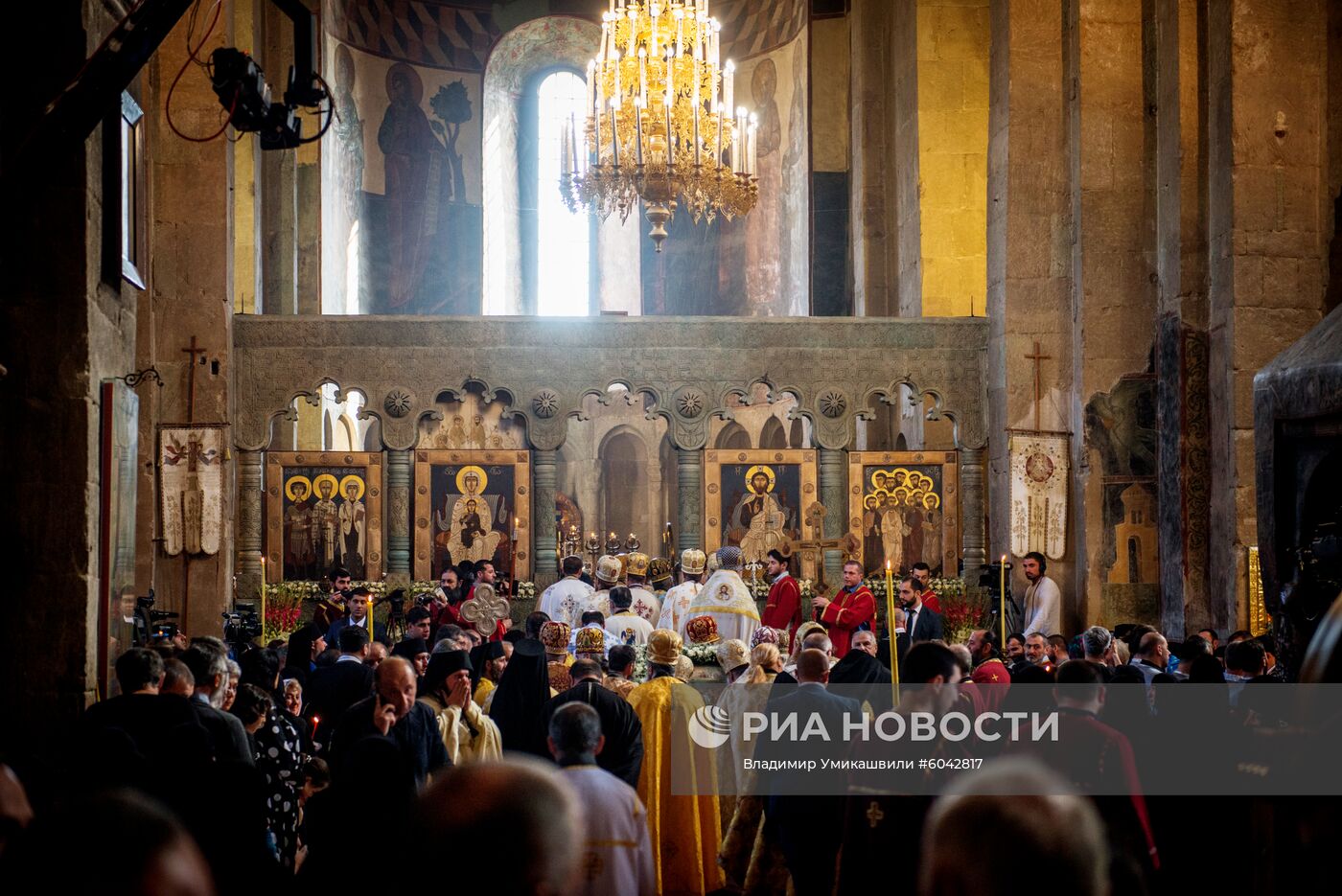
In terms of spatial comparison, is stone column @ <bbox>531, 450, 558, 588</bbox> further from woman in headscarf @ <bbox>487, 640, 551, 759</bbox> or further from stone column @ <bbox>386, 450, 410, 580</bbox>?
woman in headscarf @ <bbox>487, 640, 551, 759</bbox>

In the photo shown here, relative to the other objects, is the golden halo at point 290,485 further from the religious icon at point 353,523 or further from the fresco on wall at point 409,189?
the fresco on wall at point 409,189

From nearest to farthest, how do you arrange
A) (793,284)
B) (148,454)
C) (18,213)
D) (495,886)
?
(495,886) < (18,213) < (148,454) < (793,284)

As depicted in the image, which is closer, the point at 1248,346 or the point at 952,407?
the point at 1248,346

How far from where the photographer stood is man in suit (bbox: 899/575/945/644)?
12602 millimetres

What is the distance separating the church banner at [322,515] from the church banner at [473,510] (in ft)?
1.68

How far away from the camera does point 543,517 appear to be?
686 inches

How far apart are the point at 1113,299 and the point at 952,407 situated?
7.30 feet

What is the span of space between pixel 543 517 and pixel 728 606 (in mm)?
5989

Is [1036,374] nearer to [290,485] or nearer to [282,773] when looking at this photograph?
[290,485]

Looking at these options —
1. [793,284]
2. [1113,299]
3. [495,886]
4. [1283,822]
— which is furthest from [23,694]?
[793,284]

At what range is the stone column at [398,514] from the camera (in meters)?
17.2

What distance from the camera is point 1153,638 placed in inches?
337

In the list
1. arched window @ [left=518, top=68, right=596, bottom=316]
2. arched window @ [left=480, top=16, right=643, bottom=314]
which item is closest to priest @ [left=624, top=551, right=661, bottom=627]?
arched window @ [left=480, top=16, right=643, bottom=314]

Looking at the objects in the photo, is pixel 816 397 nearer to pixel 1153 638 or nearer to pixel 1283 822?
pixel 1153 638
